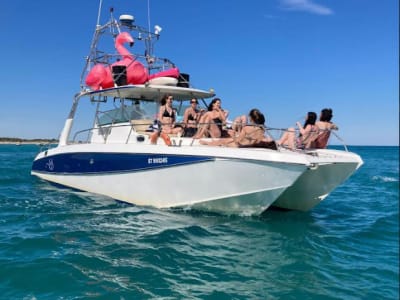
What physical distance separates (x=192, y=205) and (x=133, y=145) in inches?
76.7

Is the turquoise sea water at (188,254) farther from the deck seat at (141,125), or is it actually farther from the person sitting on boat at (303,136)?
the deck seat at (141,125)

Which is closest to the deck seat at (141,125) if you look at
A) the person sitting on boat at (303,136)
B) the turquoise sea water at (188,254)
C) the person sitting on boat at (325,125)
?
the turquoise sea water at (188,254)

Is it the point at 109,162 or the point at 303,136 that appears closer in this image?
the point at 303,136

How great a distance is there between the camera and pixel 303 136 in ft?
28.8

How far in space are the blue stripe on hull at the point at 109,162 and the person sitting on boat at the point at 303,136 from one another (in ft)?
6.90

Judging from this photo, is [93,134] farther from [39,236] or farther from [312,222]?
[312,222]


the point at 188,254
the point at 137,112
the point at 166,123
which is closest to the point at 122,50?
the point at 137,112

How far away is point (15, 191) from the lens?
12008 mm

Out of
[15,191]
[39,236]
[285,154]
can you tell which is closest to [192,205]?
[285,154]

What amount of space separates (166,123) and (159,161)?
964mm

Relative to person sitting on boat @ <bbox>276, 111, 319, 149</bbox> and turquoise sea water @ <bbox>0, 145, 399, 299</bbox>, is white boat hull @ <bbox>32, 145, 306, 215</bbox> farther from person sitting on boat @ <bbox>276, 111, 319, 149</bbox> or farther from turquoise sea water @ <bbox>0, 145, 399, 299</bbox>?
person sitting on boat @ <bbox>276, 111, 319, 149</bbox>

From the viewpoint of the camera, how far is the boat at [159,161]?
741cm

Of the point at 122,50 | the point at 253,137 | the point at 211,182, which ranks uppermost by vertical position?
the point at 122,50

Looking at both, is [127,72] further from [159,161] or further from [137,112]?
[159,161]
